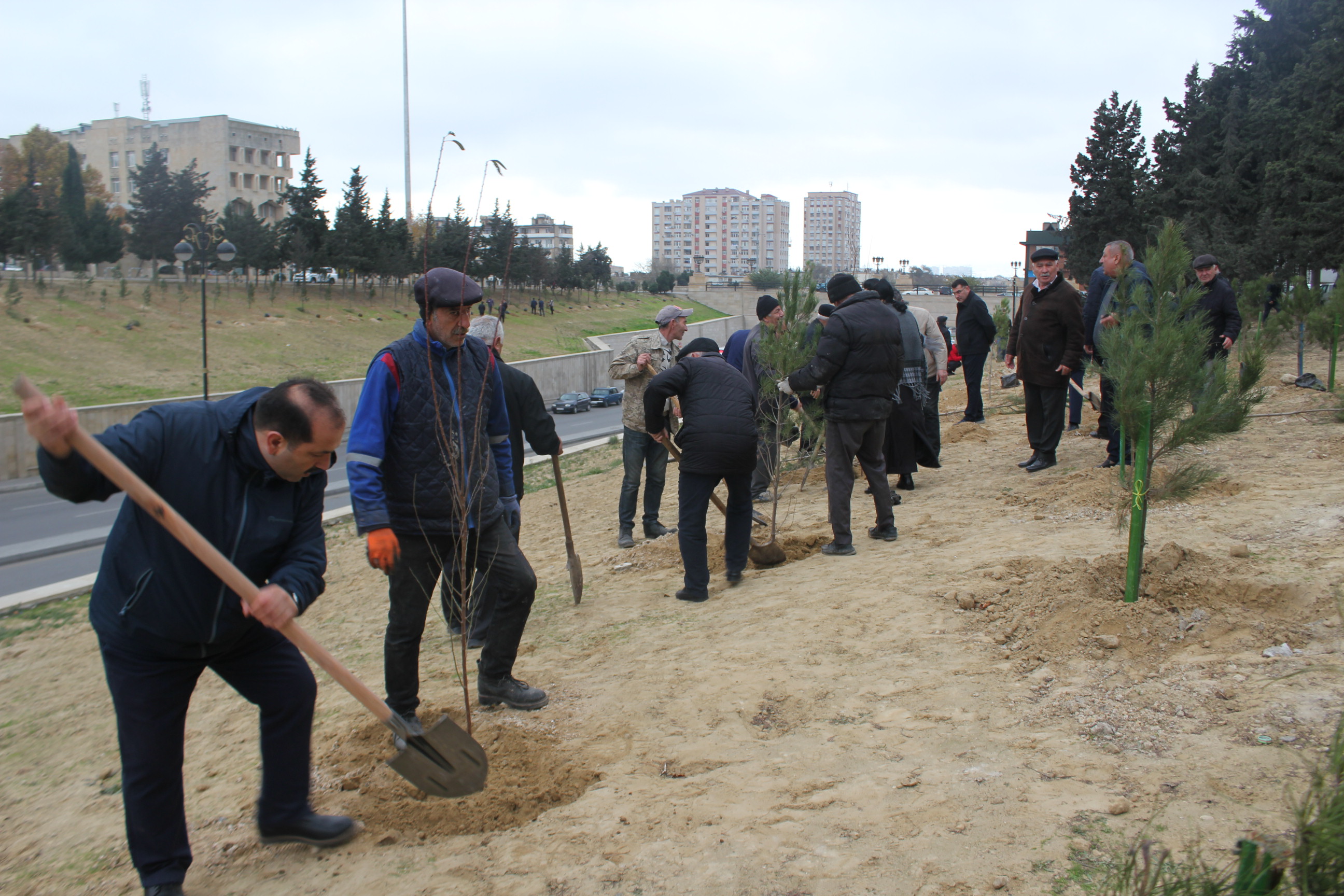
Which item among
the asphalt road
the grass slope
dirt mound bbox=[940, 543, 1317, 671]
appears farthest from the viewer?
the grass slope

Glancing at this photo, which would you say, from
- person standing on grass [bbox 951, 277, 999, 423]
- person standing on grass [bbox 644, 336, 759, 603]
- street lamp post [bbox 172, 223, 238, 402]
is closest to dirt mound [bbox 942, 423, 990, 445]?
person standing on grass [bbox 951, 277, 999, 423]

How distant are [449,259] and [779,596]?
39.0 m

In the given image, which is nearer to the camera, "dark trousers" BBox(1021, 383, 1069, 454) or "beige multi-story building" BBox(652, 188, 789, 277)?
"dark trousers" BBox(1021, 383, 1069, 454)

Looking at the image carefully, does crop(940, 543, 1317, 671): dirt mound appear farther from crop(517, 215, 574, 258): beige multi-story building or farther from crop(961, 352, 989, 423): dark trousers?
crop(517, 215, 574, 258): beige multi-story building

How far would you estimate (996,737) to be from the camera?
10.7 ft

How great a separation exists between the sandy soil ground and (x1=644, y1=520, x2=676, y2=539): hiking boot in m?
1.50

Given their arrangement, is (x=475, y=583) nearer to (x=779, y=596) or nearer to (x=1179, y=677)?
(x=779, y=596)

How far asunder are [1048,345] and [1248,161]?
106ft

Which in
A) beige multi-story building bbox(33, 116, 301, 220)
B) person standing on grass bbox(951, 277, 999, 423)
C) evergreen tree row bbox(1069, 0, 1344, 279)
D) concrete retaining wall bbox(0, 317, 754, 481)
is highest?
beige multi-story building bbox(33, 116, 301, 220)

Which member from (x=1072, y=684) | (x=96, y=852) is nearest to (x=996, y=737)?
(x=1072, y=684)

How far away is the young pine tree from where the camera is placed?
13.2 feet

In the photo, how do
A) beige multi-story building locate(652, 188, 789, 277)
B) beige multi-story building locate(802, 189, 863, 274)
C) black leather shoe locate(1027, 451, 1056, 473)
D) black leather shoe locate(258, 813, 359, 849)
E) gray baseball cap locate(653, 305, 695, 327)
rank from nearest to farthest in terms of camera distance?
1. black leather shoe locate(258, 813, 359, 849)
2. gray baseball cap locate(653, 305, 695, 327)
3. black leather shoe locate(1027, 451, 1056, 473)
4. beige multi-story building locate(802, 189, 863, 274)
5. beige multi-story building locate(652, 188, 789, 277)

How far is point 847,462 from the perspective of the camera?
6.13 metres

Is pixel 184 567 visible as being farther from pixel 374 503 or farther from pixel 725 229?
pixel 725 229
